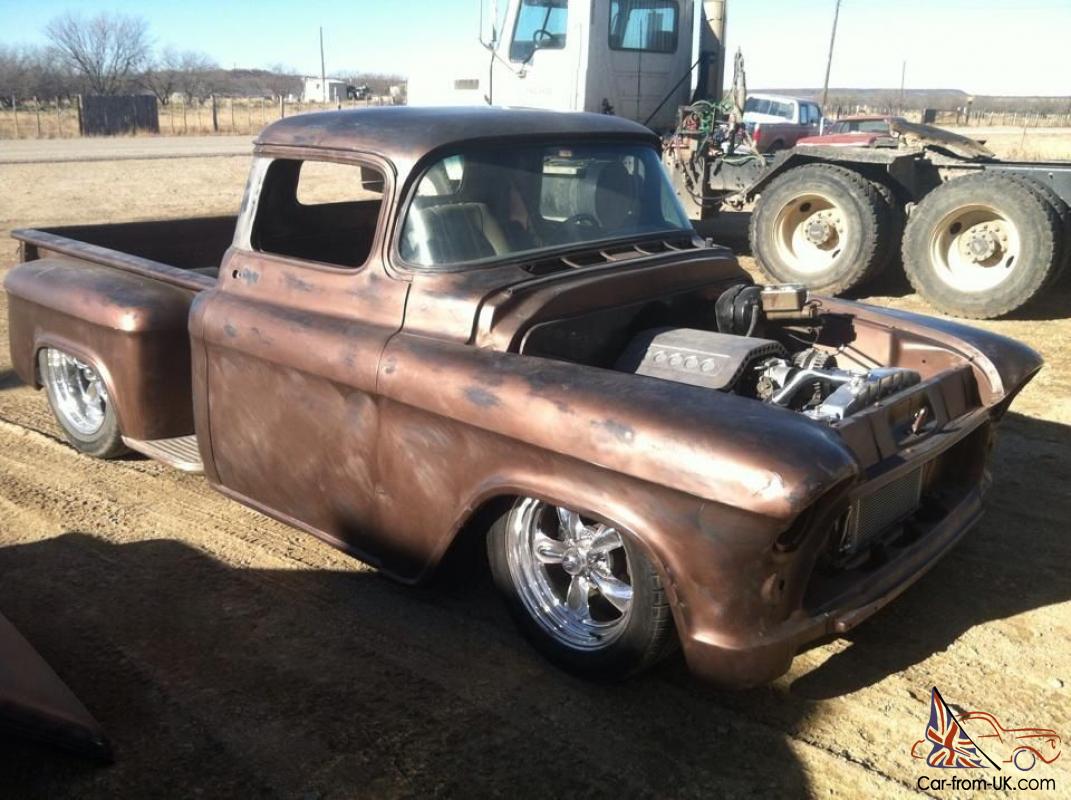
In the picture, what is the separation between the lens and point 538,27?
33.1 ft

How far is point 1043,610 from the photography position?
3621 mm

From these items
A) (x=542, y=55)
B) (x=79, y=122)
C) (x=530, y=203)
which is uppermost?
(x=542, y=55)

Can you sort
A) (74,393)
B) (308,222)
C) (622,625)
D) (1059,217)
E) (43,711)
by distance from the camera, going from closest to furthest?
(43,711) < (622,625) < (308,222) < (74,393) < (1059,217)

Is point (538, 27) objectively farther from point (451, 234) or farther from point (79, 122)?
point (79, 122)

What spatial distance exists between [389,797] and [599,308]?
5.94 feet

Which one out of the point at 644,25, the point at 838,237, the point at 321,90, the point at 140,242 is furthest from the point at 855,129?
the point at 321,90

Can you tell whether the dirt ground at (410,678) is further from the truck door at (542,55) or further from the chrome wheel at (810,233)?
the truck door at (542,55)

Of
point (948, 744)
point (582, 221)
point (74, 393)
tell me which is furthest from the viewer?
point (74, 393)

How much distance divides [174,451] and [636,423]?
2.58 metres

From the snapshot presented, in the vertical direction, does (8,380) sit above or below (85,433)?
below

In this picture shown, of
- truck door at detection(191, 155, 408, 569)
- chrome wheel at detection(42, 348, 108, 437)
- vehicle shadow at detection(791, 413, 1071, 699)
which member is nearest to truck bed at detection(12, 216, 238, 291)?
chrome wheel at detection(42, 348, 108, 437)

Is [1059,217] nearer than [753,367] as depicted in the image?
No

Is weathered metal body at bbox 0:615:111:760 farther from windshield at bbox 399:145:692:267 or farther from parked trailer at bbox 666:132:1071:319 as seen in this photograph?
parked trailer at bbox 666:132:1071:319

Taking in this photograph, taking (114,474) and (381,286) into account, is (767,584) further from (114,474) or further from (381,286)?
(114,474)
